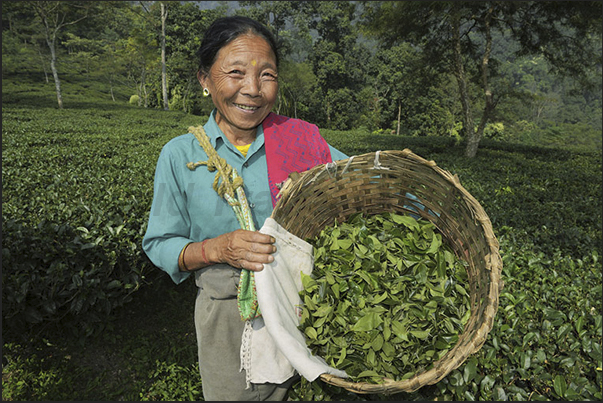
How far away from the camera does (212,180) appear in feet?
4.90

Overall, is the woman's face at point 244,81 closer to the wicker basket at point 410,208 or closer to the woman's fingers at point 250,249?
the wicker basket at point 410,208

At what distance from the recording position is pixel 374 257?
1567 millimetres

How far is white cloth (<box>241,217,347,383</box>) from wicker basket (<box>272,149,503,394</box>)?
0.28 feet

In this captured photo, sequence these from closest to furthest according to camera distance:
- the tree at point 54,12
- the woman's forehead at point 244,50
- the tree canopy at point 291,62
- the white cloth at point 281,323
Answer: the white cloth at point 281,323 < the woman's forehead at point 244,50 < the tree at point 54,12 < the tree canopy at point 291,62

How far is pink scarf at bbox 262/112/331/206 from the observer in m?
1.57

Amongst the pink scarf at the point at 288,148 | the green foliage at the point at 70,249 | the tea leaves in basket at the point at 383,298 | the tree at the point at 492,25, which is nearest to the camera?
the tea leaves in basket at the point at 383,298

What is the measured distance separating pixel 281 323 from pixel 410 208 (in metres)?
0.92

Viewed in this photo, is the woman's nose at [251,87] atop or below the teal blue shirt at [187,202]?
atop

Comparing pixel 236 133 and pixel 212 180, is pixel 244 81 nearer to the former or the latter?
pixel 236 133

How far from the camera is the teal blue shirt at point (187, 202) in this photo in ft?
4.77

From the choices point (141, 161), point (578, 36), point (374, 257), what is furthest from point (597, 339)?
point (578, 36)

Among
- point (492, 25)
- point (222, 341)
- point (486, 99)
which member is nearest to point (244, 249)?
point (222, 341)

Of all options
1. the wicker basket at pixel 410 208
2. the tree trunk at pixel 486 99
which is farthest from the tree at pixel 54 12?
the wicker basket at pixel 410 208

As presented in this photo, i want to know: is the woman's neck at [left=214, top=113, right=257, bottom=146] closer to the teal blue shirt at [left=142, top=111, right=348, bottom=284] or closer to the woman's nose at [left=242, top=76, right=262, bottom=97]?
the teal blue shirt at [left=142, top=111, right=348, bottom=284]
